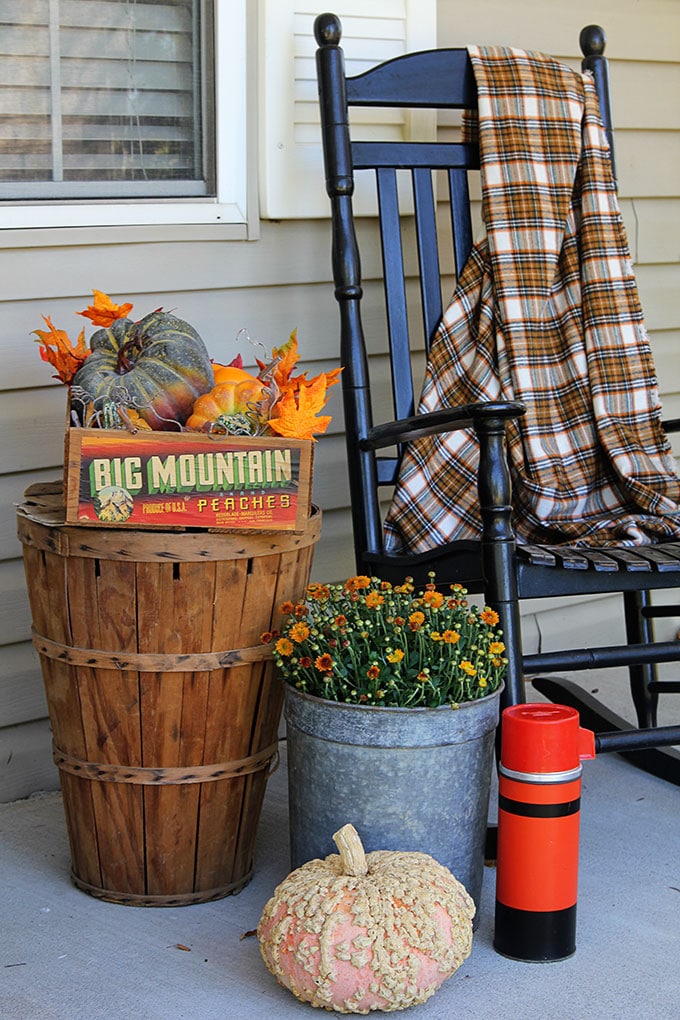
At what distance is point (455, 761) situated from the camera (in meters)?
1.65

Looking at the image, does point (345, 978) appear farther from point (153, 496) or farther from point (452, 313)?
point (452, 313)

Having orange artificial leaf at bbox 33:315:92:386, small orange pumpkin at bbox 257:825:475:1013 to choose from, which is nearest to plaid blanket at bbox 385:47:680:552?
orange artificial leaf at bbox 33:315:92:386

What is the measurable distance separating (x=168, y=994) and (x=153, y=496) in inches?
25.0

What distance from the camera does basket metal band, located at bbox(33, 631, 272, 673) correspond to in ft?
5.49

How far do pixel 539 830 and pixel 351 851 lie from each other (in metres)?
0.26

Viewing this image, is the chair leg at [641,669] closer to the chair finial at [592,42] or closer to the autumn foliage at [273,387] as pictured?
the autumn foliage at [273,387]

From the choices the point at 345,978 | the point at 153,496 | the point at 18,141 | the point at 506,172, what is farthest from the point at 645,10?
the point at 345,978

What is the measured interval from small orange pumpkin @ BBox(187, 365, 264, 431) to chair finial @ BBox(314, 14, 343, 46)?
2.41 ft

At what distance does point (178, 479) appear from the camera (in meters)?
1.63

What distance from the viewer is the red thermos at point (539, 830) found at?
160 cm

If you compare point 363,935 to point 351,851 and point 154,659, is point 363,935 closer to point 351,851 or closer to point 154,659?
point 351,851

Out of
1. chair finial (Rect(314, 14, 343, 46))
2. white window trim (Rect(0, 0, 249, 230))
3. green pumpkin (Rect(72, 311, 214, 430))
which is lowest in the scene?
green pumpkin (Rect(72, 311, 214, 430))

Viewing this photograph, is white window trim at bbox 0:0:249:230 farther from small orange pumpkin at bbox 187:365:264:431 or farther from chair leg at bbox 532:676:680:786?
chair leg at bbox 532:676:680:786

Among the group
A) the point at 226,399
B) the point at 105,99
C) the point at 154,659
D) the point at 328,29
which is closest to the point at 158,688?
the point at 154,659
